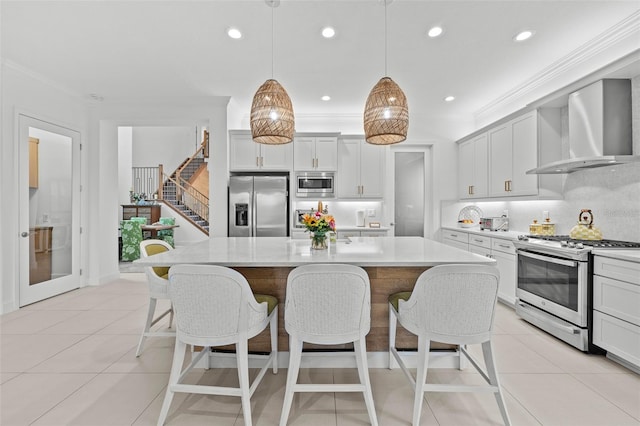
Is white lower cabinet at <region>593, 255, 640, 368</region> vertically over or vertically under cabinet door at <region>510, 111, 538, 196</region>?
under

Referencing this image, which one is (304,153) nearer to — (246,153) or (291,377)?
(246,153)

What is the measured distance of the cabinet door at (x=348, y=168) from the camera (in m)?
5.25

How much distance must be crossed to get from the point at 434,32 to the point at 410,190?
10.2 feet

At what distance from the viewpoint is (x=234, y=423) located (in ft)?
5.80

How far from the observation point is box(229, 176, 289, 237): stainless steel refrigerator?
15.8 feet

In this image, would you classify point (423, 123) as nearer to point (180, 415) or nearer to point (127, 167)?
point (180, 415)

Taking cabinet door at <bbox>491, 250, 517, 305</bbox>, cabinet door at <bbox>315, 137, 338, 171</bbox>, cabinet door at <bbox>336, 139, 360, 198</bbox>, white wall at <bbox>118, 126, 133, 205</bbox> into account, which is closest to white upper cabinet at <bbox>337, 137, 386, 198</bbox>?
cabinet door at <bbox>336, 139, 360, 198</bbox>

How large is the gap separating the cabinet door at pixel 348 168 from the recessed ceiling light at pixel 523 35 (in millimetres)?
2626

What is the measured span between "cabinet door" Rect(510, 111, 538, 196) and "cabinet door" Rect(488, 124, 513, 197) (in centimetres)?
10

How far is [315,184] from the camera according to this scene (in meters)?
5.18

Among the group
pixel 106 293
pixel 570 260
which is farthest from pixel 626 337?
pixel 106 293

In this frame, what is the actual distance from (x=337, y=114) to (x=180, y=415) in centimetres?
483

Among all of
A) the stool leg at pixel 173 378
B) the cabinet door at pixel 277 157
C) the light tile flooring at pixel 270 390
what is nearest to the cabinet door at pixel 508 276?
the light tile flooring at pixel 270 390

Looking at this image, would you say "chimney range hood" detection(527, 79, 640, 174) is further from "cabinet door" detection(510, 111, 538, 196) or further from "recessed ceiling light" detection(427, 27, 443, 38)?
"recessed ceiling light" detection(427, 27, 443, 38)
